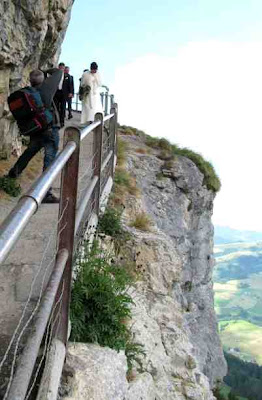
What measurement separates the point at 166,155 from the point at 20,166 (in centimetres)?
944

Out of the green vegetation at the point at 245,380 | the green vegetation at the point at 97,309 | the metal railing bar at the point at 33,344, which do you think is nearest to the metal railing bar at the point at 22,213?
the metal railing bar at the point at 33,344

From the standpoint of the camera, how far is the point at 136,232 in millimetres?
8562

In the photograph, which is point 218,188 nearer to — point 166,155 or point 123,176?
point 166,155

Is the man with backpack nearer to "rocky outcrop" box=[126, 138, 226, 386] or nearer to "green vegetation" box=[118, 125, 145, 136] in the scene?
"rocky outcrop" box=[126, 138, 226, 386]

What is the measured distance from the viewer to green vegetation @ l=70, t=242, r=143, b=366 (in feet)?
14.0

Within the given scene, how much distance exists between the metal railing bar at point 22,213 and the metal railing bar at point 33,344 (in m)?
0.74

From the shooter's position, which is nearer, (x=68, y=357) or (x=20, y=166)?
(x=68, y=357)

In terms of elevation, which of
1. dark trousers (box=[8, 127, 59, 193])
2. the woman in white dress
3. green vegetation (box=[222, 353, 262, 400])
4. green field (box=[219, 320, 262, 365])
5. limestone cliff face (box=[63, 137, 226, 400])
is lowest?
green field (box=[219, 320, 262, 365])

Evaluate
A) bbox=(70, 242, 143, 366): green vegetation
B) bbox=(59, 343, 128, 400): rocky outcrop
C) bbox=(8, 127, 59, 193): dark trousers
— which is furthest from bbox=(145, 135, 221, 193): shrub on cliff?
bbox=(59, 343, 128, 400): rocky outcrop

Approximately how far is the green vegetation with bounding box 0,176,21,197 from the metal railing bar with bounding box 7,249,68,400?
5.40 meters

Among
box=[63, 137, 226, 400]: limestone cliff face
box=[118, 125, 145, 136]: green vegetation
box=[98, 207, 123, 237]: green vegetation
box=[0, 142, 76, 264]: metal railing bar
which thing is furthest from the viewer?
box=[118, 125, 145, 136]: green vegetation

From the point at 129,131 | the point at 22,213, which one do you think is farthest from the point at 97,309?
the point at 129,131

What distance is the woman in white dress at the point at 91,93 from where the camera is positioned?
1333 centimetres

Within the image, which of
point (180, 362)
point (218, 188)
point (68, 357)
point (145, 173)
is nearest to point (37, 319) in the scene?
point (68, 357)
